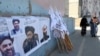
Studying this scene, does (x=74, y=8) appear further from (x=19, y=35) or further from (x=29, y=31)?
(x=19, y=35)

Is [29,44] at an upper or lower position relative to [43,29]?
lower

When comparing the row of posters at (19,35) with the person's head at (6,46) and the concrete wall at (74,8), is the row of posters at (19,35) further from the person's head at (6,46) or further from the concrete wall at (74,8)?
the concrete wall at (74,8)

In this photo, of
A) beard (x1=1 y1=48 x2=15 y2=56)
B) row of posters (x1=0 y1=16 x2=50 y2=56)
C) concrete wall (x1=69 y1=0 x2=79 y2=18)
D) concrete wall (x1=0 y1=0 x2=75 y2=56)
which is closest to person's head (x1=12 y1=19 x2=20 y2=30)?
row of posters (x1=0 y1=16 x2=50 y2=56)

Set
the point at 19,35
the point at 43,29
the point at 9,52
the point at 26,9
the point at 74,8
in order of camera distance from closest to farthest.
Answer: the point at 9,52 → the point at 19,35 → the point at 26,9 → the point at 43,29 → the point at 74,8

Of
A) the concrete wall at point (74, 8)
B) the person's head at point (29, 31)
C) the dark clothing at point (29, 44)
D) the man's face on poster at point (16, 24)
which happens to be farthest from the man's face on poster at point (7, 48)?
the concrete wall at point (74, 8)

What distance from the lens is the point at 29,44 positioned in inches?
280

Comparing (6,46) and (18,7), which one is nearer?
(6,46)

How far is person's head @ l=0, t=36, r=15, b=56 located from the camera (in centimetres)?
523

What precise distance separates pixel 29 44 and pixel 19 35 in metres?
0.95

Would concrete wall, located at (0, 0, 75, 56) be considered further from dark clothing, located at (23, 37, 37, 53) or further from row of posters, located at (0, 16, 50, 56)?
dark clothing, located at (23, 37, 37, 53)

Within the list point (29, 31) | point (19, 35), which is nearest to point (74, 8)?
point (29, 31)

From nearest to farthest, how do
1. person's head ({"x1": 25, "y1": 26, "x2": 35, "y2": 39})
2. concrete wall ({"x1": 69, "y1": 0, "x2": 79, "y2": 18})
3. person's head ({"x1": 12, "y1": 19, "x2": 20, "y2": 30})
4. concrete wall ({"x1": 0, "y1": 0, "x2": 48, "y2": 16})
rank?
1. person's head ({"x1": 12, "y1": 19, "x2": 20, "y2": 30})
2. concrete wall ({"x1": 0, "y1": 0, "x2": 48, "y2": 16})
3. person's head ({"x1": 25, "y1": 26, "x2": 35, "y2": 39})
4. concrete wall ({"x1": 69, "y1": 0, "x2": 79, "y2": 18})

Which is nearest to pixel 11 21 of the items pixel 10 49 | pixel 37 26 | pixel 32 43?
pixel 10 49

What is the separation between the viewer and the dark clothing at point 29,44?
6730 mm
